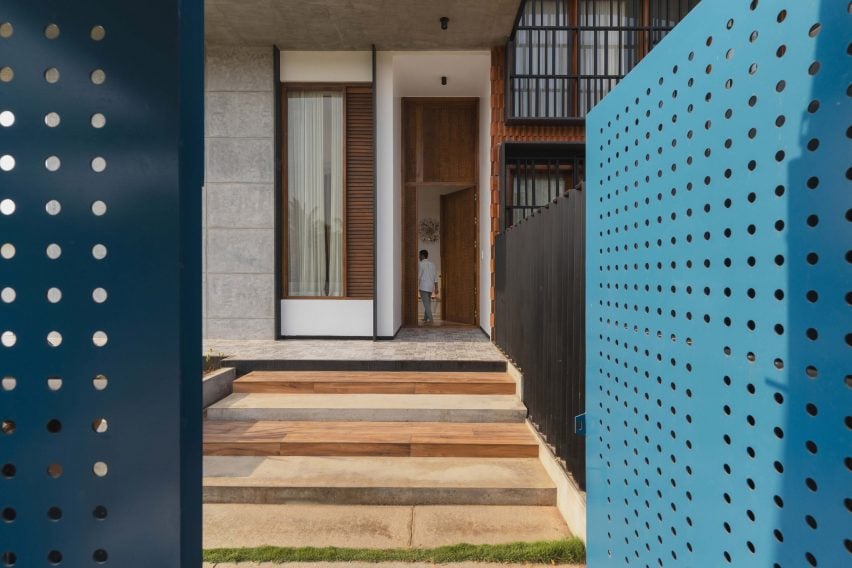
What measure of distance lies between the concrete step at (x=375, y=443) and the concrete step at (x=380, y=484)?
0.17 meters

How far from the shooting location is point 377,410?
13.6 ft

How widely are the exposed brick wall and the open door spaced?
5.93 feet

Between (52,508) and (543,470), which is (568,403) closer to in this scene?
(543,470)

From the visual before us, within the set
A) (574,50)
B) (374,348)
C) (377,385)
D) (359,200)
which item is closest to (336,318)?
(374,348)

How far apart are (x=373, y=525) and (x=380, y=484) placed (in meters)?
0.32

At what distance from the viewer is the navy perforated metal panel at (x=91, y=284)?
0.82 metres

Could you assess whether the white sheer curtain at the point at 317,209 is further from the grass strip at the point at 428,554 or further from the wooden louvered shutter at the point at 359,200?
the grass strip at the point at 428,554

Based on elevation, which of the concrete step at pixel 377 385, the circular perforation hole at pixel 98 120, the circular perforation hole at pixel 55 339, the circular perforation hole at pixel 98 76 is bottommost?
the concrete step at pixel 377 385

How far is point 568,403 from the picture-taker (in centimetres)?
274

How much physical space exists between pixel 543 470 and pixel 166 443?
292 cm

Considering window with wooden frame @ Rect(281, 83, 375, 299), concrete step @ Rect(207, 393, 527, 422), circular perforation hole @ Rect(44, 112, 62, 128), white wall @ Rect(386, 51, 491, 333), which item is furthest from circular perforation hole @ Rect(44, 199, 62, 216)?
white wall @ Rect(386, 51, 491, 333)

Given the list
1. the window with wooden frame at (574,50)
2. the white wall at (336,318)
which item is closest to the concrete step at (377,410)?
the white wall at (336,318)

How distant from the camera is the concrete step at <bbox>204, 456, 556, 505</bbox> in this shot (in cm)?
304

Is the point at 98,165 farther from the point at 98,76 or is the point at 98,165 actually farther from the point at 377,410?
the point at 377,410
